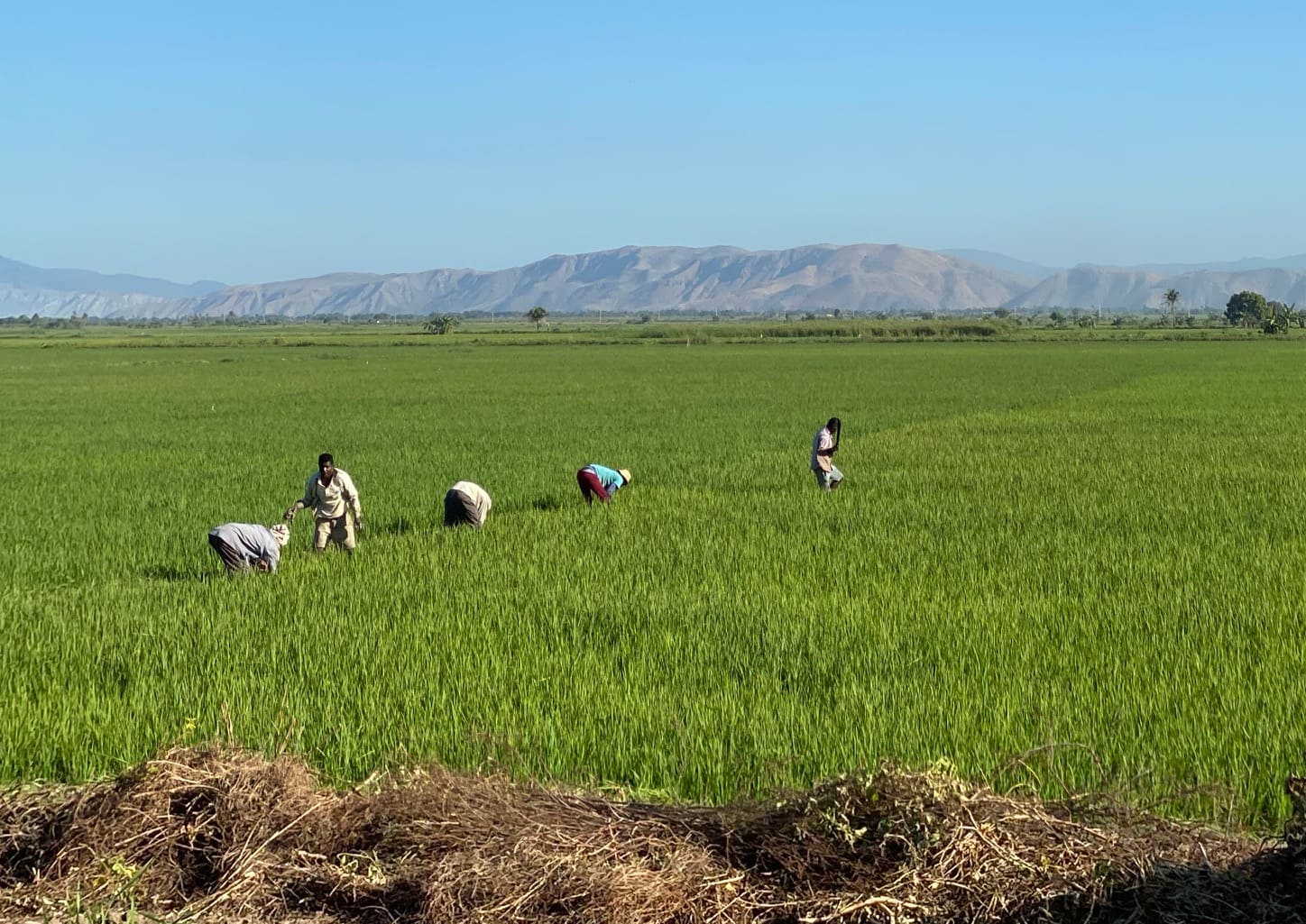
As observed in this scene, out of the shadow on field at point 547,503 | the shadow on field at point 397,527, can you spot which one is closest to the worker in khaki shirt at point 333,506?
the shadow on field at point 397,527

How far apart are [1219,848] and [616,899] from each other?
6.25 ft

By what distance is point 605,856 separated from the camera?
401 cm

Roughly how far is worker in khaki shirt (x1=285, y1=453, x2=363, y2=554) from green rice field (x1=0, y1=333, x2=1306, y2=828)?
22 centimetres

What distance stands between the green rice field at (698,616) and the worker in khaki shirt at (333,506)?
22 cm

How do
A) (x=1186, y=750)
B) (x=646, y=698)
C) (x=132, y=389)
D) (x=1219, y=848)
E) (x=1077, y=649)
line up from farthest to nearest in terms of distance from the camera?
(x=132, y=389)
(x=1077, y=649)
(x=646, y=698)
(x=1186, y=750)
(x=1219, y=848)

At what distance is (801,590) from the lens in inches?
343

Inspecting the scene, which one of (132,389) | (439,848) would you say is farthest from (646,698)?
(132,389)

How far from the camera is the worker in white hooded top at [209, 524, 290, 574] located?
30.1 ft

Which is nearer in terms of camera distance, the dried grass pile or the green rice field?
the dried grass pile

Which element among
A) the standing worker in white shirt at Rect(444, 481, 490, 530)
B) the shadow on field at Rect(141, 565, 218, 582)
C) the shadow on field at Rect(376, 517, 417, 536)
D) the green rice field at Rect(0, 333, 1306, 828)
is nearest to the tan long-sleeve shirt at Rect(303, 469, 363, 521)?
the green rice field at Rect(0, 333, 1306, 828)

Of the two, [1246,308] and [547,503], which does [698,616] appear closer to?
[547,503]

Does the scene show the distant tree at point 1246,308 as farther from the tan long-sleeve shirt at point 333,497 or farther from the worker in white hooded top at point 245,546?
the worker in white hooded top at point 245,546

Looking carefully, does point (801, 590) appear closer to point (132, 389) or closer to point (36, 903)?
point (36, 903)

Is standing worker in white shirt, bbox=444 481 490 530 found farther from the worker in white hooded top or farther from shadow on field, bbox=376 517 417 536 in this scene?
the worker in white hooded top
